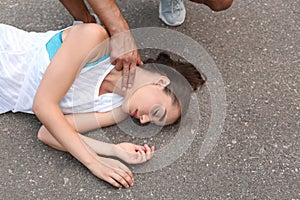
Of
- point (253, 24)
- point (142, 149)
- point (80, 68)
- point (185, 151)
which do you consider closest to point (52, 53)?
point (80, 68)

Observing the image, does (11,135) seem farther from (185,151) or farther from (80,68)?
(185,151)

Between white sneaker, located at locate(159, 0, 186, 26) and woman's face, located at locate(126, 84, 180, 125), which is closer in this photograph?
woman's face, located at locate(126, 84, 180, 125)

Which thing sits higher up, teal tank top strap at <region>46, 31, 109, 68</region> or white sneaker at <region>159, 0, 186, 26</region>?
teal tank top strap at <region>46, 31, 109, 68</region>

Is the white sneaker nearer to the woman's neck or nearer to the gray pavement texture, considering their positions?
the gray pavement texture

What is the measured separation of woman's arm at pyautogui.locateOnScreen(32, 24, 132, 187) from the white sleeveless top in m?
0.07

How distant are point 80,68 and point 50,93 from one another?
0.46ft

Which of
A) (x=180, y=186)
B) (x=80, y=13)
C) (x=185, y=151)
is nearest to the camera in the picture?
(x=180, y=186)

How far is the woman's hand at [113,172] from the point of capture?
1.71 metres

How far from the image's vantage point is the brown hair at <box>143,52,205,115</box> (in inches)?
72.4

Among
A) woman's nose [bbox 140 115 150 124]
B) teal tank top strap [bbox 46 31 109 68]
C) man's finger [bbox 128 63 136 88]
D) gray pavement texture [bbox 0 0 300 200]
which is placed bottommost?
gray pavement texture [bbox 0 0 300 200]

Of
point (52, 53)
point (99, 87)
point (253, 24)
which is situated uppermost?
point (52, 53)

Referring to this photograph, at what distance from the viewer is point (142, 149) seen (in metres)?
1.80

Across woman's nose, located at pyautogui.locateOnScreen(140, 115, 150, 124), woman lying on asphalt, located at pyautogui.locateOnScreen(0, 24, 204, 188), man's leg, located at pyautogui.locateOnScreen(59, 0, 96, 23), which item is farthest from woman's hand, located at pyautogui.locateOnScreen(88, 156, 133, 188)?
man's leg, located at pyautogui.locateOnScreen(59, 0, 96, 23)

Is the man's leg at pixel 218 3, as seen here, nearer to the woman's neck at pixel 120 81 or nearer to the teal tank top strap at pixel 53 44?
the woman's neck at pixel 120 81
